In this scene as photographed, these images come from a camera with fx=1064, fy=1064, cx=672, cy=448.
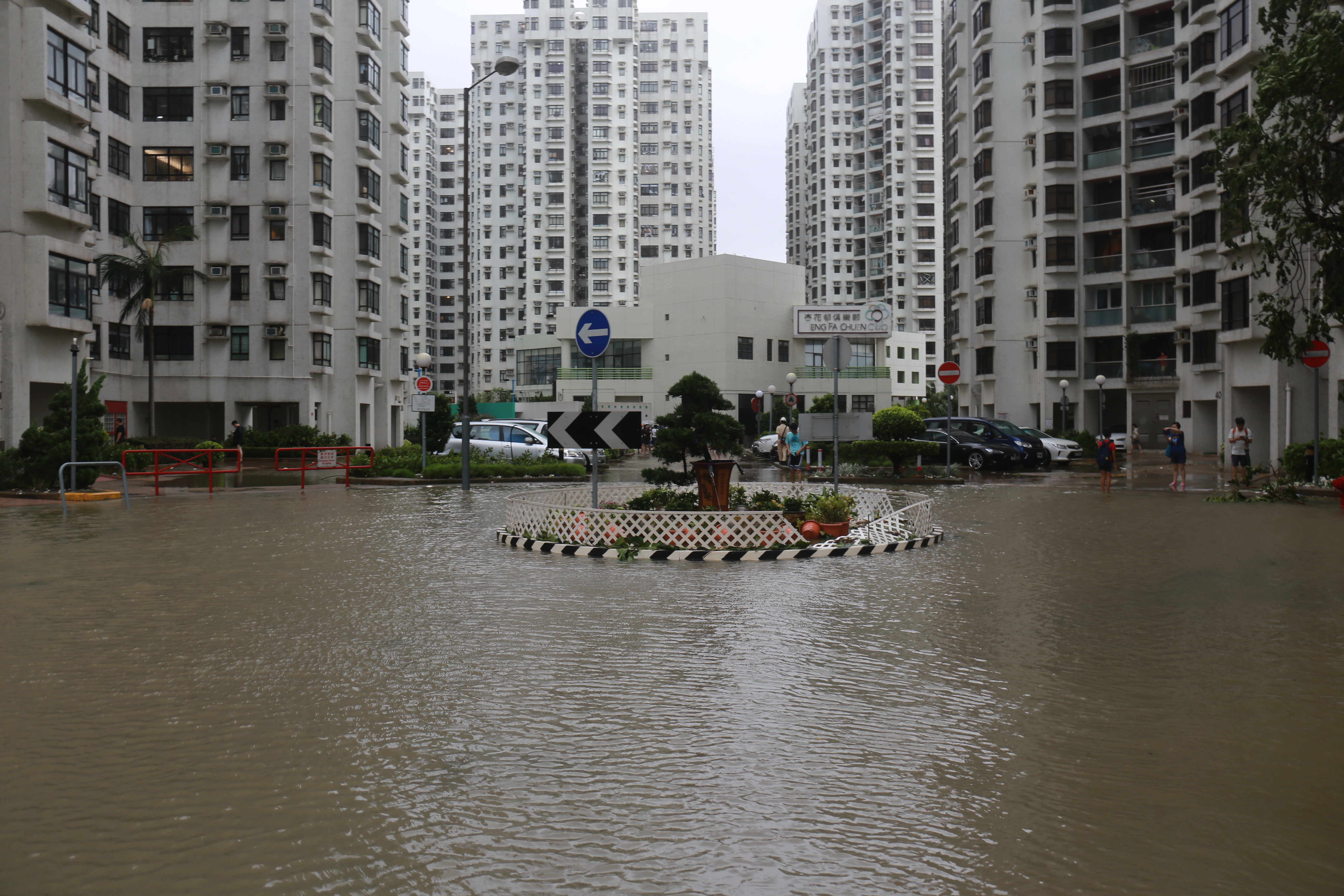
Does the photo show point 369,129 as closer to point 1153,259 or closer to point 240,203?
point 240,203

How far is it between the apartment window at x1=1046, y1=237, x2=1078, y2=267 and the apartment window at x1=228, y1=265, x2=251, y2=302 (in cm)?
4492

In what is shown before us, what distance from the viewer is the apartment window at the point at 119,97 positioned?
173 feet

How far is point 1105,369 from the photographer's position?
2452 inches

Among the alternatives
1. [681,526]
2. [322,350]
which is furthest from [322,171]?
[681,526]

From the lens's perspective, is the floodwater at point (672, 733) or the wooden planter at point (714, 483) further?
the wooden planter at point (714, 483)

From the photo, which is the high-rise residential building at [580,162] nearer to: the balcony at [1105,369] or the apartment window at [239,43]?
the apartment window at [239,43]

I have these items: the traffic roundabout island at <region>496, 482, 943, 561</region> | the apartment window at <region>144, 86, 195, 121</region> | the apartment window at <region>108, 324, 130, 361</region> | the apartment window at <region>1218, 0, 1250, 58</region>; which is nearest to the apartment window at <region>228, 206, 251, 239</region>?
the apartment window at <region>144, 86, 195, 121</region>

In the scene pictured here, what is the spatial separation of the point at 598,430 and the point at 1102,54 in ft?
190

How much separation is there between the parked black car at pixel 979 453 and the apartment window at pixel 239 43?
4141 centimetres

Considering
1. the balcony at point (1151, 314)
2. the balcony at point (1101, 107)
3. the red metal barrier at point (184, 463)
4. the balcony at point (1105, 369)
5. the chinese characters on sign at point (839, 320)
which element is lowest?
the red metal barrier at point (184, 463)

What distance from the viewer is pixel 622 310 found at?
297 ft

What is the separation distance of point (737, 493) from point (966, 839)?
1264cm

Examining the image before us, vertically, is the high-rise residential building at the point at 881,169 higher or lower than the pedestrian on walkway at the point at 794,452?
higher

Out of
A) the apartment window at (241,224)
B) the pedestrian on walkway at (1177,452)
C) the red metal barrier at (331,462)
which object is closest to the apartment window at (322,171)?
the apartment window at (241,224)
